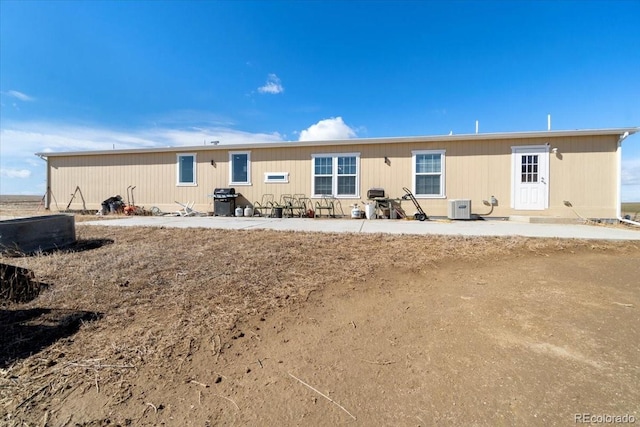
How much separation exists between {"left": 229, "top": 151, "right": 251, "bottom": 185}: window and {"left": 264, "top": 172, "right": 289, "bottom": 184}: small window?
739mm

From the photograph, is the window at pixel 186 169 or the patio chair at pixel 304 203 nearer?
the patio chair at pixel 304 203

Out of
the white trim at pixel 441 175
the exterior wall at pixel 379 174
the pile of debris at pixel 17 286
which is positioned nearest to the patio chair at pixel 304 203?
the exterior wall at pixel 379 174

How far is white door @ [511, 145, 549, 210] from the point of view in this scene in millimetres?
9578

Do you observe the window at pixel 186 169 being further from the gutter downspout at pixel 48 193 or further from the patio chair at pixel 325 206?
the gutter downspout at pixel 48 193

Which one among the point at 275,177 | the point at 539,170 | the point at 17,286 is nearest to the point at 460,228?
the point at 539,170

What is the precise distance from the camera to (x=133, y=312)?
270 centimetres

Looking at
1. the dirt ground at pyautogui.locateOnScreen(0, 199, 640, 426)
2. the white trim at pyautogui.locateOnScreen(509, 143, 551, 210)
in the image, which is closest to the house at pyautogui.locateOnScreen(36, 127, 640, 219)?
the white trim at pyautogui.locateOnScreen(509, 143, 551, 210)

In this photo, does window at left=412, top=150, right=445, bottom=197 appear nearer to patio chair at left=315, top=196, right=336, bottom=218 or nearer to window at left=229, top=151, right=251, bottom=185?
patio chair at left=315, top=196, right=336, bottom=218

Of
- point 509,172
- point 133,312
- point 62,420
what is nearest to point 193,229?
point 133,312

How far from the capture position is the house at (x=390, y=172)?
9.35 m

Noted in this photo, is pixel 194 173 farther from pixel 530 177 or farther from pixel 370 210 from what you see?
pixel 530 177

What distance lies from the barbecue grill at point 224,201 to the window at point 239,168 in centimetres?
54

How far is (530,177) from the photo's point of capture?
31.9 feet

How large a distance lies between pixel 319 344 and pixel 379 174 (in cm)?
903
